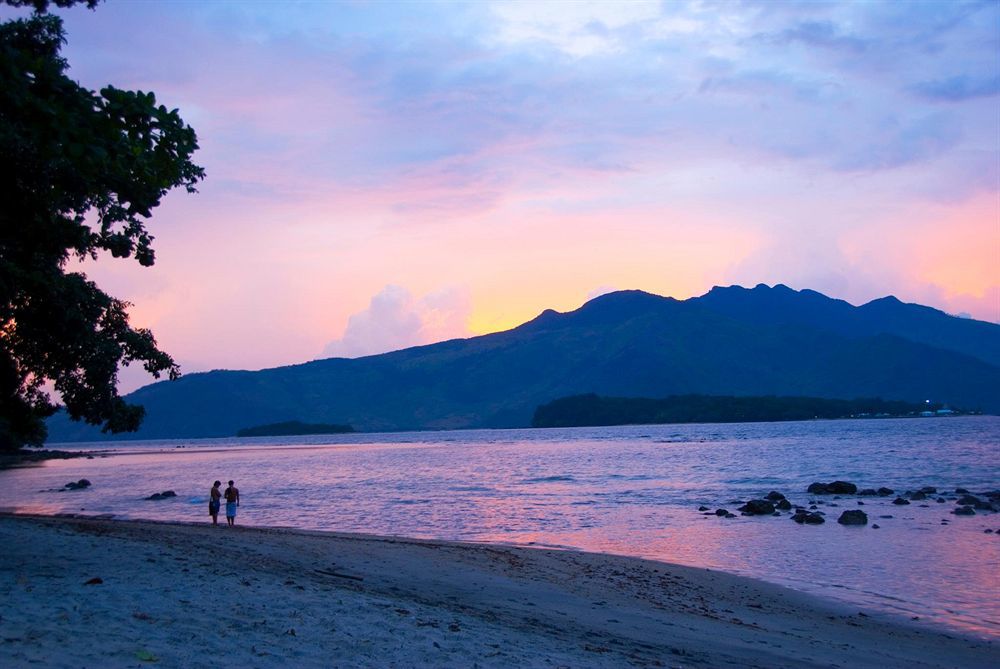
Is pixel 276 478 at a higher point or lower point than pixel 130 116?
lower

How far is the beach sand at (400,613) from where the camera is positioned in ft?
26.9

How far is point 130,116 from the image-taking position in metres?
6.23

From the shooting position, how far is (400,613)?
1082cm

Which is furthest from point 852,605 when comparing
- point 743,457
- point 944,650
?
point 743,457

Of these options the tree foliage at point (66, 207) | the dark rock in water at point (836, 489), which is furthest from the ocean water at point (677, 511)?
the tree foliage at point (66, 207)

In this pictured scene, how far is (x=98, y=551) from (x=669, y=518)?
22586 mm

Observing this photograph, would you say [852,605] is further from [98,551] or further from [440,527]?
[440,527]

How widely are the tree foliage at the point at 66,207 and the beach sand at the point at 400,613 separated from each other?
148 inches

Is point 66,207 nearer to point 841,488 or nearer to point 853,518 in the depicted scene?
point 853,518

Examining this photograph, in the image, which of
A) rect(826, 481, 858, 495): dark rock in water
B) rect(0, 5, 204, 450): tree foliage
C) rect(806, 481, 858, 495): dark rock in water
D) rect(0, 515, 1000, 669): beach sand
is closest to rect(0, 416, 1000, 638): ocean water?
rect(806, 481, 858, 495): dark rock in water

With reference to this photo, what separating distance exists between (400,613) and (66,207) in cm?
674

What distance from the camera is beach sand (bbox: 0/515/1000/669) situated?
26.9 ft

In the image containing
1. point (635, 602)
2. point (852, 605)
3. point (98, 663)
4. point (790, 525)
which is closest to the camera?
point (98, 663)

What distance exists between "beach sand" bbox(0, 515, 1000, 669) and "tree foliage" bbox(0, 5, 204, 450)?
3.75 m
